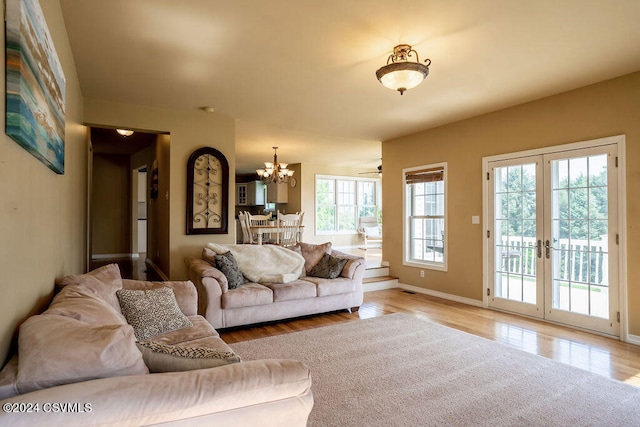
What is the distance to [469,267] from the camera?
17.1ft

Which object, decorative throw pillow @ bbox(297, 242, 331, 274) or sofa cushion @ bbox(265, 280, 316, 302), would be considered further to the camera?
decorative throw pillow @ bbox(297, 242, 331, 274)

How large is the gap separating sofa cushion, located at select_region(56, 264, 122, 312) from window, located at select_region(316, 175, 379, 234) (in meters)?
7.65

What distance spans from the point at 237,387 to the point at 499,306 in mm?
4607

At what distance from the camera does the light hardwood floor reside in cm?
308

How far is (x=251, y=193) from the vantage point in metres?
11.8

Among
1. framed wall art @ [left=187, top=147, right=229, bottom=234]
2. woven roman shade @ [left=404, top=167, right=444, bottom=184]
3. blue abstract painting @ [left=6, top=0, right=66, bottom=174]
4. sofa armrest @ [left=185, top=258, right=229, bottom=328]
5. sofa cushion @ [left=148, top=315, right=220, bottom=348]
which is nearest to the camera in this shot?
blue abstract painting @ [left=6, top=0, right=66, bottom=174]

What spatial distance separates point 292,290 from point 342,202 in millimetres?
6615

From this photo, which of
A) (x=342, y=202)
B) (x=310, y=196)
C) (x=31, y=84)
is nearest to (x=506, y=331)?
A: (x=31, y=84)

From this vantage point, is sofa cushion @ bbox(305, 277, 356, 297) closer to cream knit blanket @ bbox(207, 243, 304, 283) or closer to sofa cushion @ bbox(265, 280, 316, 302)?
sofa cushion @ bbox(265, 280, 316, 302)

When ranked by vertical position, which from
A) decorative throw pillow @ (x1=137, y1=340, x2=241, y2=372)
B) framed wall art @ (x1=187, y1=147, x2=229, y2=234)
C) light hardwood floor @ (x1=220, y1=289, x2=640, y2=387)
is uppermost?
Result: framed wall art @ (x1=187, y1=147, x2=229, y2=234)

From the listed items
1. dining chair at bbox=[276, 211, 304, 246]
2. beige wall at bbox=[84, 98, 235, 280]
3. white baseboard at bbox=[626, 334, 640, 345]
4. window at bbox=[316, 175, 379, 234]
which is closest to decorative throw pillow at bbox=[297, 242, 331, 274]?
beige wall at bbox=[84, 98, 235, 280]

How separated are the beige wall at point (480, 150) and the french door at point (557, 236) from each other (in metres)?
0.16

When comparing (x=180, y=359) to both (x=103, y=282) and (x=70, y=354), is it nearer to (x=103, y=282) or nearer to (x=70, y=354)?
(x=70, y=354)

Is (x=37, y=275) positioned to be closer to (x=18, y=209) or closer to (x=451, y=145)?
(x=18, y=209)
